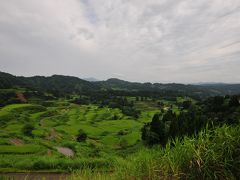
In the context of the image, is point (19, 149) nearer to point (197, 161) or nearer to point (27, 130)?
point (27, 130)

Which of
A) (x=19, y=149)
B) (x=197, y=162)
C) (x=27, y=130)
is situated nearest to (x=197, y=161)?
(x=197, y=162)

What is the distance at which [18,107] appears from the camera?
84688 mm

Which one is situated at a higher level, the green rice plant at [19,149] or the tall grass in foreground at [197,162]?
the tall grass in foreground at [197,162]

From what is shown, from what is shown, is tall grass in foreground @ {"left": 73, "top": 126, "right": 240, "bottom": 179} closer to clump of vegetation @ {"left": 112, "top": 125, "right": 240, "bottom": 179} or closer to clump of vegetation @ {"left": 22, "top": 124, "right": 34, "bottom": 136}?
clump of vegetation @ {"left": 112, "top": 125, "right": 240, "bottom": 179}

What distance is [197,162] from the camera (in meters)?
5.21

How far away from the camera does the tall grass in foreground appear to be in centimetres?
507

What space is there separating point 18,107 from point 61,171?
256 feet

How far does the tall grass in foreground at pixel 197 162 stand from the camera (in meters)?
5.07

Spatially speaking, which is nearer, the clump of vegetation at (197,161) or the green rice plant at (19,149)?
the clump of vegetation at (197,161)

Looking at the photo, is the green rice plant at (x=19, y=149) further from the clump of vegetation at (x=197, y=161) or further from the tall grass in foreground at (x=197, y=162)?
the clump of vegetation at (x=197, y=161)

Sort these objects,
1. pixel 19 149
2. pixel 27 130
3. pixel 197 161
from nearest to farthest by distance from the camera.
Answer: pixel 197 161, pixel 19 149, pixel 27 130

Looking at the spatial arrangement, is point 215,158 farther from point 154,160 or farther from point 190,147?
point 154,160

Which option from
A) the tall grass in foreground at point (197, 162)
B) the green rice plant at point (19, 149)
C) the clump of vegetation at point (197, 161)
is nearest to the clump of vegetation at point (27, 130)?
the green rice plant at point (19, 149)

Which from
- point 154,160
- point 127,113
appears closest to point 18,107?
point 127,113
